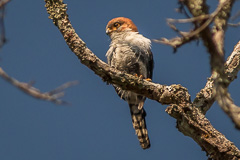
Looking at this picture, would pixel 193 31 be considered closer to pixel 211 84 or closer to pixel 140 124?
pixel 211 84

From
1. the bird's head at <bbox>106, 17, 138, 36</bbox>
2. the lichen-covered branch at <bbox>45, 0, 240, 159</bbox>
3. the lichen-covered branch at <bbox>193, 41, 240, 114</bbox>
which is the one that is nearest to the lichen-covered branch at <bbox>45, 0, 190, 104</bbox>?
the lichen-covered branch at <bbox>45, 0, 240, 159</bbox>

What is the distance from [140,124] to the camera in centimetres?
720

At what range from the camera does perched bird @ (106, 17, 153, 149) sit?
702 centimetres

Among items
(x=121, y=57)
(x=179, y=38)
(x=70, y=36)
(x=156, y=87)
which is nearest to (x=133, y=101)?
(x=121, y=57)

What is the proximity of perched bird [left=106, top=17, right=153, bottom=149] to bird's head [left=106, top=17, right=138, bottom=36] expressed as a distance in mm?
165

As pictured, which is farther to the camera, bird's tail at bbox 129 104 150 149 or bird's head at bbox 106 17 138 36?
bird's head at bbox 106 17 138 36

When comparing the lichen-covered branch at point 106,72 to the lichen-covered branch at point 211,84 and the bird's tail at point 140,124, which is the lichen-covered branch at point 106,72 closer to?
the lichen-covered branch at point 211,84

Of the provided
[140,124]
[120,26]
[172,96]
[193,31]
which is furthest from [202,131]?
[120,26]

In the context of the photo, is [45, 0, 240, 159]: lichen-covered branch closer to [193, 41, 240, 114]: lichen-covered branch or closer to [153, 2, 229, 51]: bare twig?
[193, 41, 240, 114]: lichen-covered branch

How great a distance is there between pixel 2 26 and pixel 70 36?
2.69m

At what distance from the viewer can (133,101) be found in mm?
7445

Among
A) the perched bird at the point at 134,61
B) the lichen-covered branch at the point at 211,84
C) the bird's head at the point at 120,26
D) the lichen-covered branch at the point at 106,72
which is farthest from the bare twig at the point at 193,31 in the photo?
Result: the bird's head at the point at 120,26

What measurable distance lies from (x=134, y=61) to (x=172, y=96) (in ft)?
6.71

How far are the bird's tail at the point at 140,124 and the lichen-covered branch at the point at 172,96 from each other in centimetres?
175
